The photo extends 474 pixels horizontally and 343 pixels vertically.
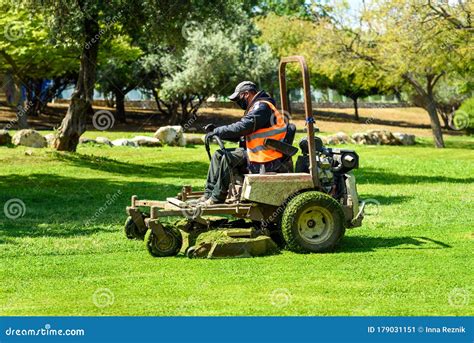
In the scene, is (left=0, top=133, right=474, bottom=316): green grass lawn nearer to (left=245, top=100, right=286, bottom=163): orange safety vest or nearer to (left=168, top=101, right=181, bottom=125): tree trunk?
(left=245, top=100, right=286, bottom=163): orange safety vest

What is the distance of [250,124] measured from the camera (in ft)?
40.4

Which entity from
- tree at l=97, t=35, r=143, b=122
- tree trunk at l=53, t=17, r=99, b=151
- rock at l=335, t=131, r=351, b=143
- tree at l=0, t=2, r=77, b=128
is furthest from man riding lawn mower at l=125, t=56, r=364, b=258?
tree at l=97, t=35, r=143, b=122

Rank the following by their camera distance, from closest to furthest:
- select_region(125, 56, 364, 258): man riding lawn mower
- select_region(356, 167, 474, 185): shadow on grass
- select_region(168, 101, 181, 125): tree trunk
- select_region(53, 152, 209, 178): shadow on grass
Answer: select_region(125, 56, 364, 258): man riding lawn mower
select_region(356, 167, 474, 185): shadow on grass
select_region(53, 152, 209, 178): shadow on grass
select_region(168, 101, 181, 125): tree trunk

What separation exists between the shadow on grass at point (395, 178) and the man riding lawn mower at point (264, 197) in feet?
44.1

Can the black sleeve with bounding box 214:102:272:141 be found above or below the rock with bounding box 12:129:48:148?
above

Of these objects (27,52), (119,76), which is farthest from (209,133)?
(119,76)

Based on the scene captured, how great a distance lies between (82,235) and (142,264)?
3.52 m

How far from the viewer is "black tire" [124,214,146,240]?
13.7 metres

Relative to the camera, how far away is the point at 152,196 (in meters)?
21.4

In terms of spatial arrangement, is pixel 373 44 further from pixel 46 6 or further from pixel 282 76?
pixel 282 76

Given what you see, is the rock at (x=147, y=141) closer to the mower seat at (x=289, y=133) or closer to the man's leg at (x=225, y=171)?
the mower seat at (x=289, y=133)

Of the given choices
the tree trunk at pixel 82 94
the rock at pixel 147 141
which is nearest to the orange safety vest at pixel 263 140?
the tree trunk at pixel 82 94

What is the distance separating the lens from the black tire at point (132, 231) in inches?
538

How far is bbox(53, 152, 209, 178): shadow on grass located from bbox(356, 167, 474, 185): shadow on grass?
5048mm
